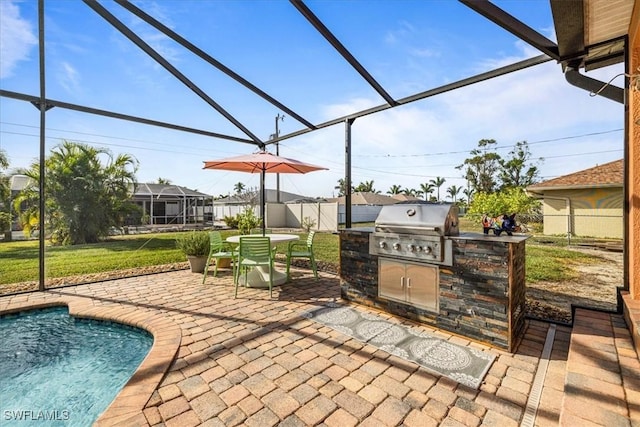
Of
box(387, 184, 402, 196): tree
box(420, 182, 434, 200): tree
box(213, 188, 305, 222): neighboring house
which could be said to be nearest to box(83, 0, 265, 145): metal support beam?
box(213, 188, 305, 222): neighboring house

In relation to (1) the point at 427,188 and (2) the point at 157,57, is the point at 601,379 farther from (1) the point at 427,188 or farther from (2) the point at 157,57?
(1) the point at 427,188

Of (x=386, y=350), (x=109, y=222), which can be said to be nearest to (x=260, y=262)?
(x=386, y=350)

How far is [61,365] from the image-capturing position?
279 centimetres

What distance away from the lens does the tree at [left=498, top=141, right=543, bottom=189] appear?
25.8 metres

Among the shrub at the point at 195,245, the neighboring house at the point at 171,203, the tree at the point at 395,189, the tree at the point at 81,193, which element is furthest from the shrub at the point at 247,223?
the tree at the point at 395,189

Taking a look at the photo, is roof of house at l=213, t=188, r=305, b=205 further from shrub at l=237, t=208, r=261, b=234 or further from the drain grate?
the drain grate

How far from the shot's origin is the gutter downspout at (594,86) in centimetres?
305

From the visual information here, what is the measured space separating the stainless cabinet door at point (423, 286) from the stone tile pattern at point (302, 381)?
0.89ft

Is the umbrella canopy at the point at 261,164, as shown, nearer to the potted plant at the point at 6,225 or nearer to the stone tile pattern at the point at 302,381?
the stone tile pattern at the point at 302,381

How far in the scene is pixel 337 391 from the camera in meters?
2.16

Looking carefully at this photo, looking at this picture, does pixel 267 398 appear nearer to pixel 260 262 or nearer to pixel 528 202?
pixel 260 262

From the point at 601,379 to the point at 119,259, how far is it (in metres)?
9.10

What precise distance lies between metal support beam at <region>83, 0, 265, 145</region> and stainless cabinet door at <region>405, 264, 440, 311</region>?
449 centimetres

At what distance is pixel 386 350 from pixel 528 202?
13529 millimetres
